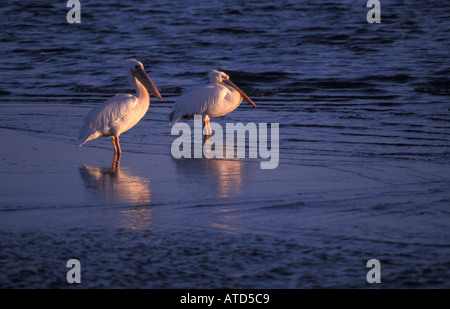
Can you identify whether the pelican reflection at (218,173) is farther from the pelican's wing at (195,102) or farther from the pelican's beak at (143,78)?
the pelican's wing at (195,102)

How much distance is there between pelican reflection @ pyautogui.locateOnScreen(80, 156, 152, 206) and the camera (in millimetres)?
4848

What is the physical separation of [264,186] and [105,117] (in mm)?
2354

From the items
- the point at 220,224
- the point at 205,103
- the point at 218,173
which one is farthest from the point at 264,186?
the point at 205,103

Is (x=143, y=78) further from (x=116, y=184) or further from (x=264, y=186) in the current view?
(x=264, y=186)

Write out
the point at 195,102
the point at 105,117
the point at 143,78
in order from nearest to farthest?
the point at 105,117 < the point at 143,78 < the point at 195,102

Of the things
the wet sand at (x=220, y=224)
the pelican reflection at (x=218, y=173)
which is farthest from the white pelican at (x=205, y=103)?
the wet sand at (x=220, y=224)

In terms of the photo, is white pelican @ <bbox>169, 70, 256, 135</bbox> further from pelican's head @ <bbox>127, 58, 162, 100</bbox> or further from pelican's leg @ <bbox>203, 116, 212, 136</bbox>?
pelican's head @ <bbox>127, 58, 162, 100</bbox>

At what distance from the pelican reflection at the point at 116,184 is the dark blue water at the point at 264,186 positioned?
22 mm

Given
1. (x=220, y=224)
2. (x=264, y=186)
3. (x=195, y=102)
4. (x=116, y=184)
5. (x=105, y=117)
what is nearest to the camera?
(x=220, y=224)

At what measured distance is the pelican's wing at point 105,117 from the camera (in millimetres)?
6949

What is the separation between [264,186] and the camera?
5.23m
